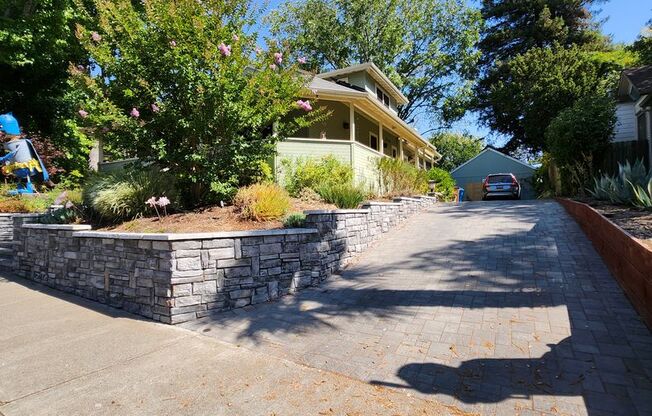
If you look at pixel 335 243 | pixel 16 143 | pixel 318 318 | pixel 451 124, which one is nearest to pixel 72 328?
pixel 318 318

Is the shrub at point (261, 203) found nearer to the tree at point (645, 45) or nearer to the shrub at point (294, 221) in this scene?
the shrub at point (294, 221)

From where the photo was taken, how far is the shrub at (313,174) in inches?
370

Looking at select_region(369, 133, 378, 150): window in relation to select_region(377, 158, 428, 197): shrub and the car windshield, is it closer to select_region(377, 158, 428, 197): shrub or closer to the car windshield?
the car windshield

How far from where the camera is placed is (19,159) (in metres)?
11.3

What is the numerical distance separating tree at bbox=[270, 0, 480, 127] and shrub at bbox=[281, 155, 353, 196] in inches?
721

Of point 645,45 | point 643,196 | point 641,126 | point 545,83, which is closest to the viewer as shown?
point 643,196

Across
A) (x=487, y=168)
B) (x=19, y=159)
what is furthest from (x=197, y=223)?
(x=487, y=168)

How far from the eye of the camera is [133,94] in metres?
6.39

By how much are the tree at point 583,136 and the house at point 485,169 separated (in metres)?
17.6

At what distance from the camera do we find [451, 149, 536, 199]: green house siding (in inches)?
1196

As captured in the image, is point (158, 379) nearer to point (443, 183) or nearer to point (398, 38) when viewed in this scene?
point (443, 183)

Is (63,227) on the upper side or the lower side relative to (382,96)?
lower

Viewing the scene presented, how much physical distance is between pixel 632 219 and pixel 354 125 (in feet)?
32.4

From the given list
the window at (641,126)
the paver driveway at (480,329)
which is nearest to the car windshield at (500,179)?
the window at (641,126)
